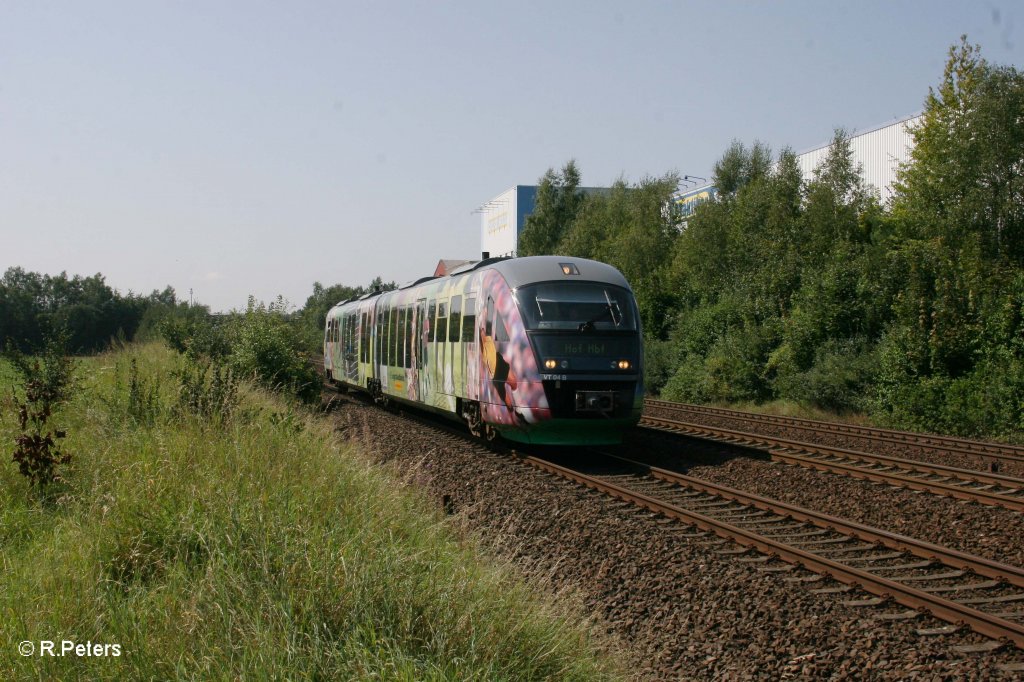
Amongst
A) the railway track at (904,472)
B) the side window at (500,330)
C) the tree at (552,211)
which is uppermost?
the tree at (552,211)

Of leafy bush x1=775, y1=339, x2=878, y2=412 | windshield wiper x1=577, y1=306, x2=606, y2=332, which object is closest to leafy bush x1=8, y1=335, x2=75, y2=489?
windshield wiper x1=577, y1=306, x2=606, y2=332

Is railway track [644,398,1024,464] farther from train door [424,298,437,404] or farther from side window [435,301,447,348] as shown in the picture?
side window [435,301,447,348]

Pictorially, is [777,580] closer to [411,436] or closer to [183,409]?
[183,409]

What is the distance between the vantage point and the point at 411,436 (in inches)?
631

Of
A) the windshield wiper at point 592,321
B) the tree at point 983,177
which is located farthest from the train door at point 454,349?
the tree at point 983,177

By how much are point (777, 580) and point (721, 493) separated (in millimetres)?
3473

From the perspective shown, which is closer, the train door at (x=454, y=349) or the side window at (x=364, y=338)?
the train door at (x=454, y=349)

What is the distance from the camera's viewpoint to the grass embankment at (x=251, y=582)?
4246mm

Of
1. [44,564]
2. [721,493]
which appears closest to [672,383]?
[721,493]

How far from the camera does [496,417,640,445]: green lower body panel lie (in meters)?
12.6

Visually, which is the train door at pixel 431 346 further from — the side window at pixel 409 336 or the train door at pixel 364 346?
the train door at pixel 364 346

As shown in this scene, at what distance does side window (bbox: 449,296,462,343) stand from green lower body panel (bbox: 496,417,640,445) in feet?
8.42

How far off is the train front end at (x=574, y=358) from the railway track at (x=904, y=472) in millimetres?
2566

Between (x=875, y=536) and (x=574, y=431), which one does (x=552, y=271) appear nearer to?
(x=574, y=431)
